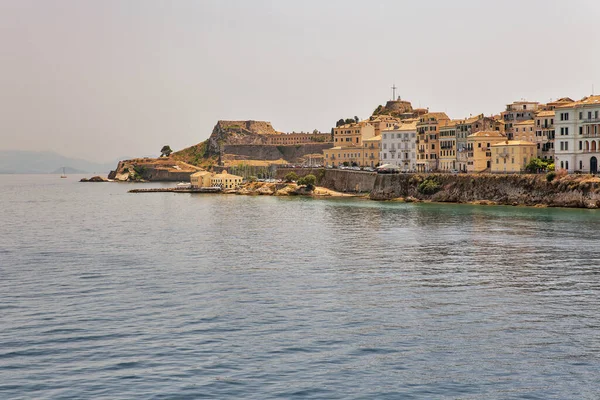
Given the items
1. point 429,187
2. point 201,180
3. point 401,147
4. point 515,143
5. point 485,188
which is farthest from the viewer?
point 201,180

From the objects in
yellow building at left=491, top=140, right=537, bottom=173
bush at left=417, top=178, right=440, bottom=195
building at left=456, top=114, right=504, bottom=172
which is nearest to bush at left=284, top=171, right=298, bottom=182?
building at left=456, top=114, right=504, bottom=172

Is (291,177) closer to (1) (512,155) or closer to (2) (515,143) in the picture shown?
(1) (512,155)

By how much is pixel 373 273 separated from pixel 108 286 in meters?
17.3

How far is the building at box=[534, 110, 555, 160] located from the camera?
123062mm

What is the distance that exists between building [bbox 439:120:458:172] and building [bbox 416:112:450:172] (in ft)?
10.5

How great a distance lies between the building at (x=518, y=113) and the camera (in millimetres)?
135750

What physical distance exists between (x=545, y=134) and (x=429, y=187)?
21.8m

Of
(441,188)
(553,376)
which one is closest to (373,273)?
(553,376)

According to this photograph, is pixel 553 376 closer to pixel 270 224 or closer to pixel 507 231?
pixel 507 231

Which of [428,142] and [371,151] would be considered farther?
[371,151]

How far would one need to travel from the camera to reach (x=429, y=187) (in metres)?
125

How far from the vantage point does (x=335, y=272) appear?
49.5m

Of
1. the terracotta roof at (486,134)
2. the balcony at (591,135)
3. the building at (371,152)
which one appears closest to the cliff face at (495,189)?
the balcony at (591,135)

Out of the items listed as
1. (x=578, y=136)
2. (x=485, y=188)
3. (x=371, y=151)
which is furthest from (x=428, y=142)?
(x=578, y=136)
